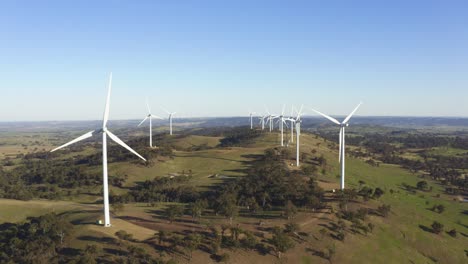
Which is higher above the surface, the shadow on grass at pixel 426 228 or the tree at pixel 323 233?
the tree at pixel 323 233

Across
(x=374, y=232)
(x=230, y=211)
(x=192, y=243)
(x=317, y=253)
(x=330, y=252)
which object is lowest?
(x=374, y=232)

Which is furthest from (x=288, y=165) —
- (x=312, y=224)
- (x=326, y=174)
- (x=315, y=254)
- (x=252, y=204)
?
(x=315, y=254)

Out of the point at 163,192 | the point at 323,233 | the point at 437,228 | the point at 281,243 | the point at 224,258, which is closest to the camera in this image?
the point at 224,258

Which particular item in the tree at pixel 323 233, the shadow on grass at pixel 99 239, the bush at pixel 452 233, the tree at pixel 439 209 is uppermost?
the shadow on grass at pixel 99 239

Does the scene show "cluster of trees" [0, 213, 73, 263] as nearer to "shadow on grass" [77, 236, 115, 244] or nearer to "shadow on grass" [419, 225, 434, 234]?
"shadow on grass" [77, 236, 115, 244]

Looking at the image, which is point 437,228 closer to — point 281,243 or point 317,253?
point 317,253

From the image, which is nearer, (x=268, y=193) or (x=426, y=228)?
(x=426, y=228)

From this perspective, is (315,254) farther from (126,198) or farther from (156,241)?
(126,198)

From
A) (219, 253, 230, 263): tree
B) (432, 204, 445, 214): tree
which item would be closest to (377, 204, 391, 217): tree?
(432, 204, 445, 214): tree

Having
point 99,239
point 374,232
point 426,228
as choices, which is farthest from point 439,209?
point 99,239

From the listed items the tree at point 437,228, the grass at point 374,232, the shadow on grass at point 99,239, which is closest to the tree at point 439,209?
the grass at point 374,232

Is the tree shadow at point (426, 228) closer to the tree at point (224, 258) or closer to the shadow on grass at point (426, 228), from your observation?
the shadow on grass at point (426, 228)
